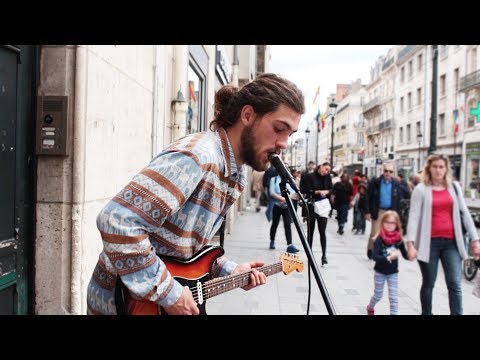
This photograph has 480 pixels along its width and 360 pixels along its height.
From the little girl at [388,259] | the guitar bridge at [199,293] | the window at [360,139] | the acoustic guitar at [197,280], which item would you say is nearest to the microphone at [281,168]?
the acoustic guitar at [197,280]

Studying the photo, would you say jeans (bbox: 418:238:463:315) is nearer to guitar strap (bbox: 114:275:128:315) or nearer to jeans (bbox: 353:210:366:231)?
guitar strap (bbox: 114:275:128:315)

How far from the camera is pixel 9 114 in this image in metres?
2.91

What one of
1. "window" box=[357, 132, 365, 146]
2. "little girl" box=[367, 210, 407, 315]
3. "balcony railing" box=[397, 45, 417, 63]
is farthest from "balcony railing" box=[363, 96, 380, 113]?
"little girl" box=[367, 210, 407, 315]

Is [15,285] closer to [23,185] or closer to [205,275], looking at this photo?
[23,185]

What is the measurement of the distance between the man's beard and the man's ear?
24mm

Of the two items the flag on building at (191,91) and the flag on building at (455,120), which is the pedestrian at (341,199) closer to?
the flag on building at (191,91)

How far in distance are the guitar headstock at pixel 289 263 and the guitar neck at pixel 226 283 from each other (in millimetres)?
254

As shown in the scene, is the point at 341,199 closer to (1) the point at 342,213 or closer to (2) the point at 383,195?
(1) the point at 342,213

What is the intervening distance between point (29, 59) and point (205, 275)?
2.25 metres

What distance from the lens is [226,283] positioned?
2.08 meters

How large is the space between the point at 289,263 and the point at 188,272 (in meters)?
1.12
